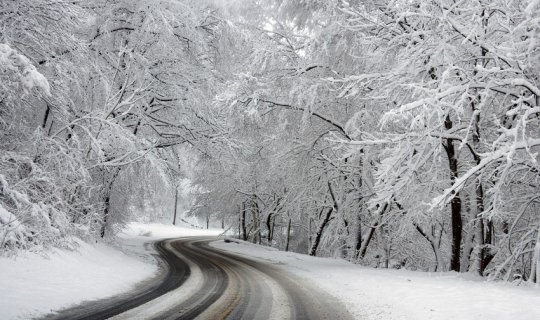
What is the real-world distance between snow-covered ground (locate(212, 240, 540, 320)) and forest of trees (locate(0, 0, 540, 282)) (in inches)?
59.9

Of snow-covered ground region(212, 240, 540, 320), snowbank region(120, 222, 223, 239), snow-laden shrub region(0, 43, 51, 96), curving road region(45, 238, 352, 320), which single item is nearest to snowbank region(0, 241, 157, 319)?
curving road region(45, 238, 352, 320)

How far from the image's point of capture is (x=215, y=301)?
792cm

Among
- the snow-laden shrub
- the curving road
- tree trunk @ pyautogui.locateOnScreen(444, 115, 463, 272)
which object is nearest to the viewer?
the snow-laden shrub

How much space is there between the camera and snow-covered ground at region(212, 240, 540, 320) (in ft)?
22.5

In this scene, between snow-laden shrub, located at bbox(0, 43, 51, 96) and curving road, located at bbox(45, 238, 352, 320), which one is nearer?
snow-laden shrub, located at bbox(0, 43, 51, 96)

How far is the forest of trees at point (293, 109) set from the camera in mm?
8156

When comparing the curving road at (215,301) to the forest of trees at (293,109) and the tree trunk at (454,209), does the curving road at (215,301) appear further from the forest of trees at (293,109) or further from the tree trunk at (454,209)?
the tree trunk at (454,209)

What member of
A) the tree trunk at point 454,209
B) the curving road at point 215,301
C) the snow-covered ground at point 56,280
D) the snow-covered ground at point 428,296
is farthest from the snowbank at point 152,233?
the tree trunk at point 454,209

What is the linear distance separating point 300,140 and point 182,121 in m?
4.77

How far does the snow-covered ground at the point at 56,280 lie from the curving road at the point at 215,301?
34 cm

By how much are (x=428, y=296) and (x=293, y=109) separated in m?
7.61

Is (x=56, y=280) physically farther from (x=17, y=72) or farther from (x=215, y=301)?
(x=17, y=72)

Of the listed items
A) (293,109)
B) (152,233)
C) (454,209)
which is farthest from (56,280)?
(152,233)

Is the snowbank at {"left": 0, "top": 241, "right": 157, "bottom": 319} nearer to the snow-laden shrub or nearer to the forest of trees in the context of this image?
the forest of trees
